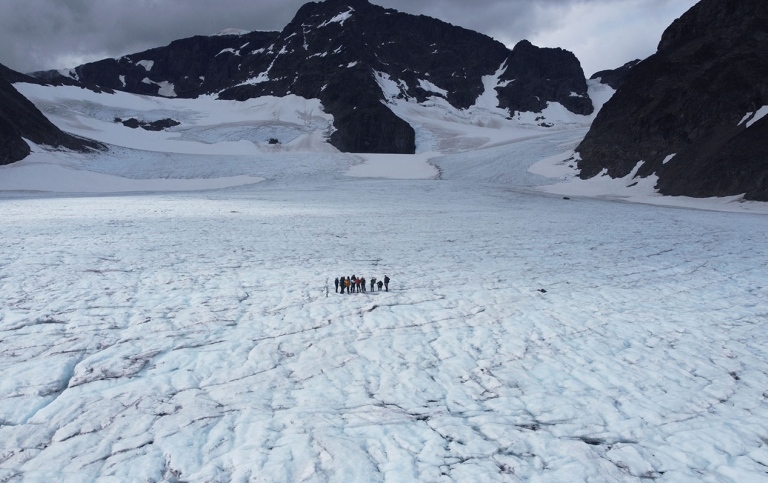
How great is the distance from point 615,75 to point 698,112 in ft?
420

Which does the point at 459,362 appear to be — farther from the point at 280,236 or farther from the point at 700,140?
the point at 700,140

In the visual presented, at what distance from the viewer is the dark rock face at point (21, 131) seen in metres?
49.6

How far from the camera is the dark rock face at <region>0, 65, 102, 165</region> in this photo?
1953 inches

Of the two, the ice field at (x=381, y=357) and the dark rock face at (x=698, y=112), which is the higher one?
the dark rock face at (x=698, y=112)

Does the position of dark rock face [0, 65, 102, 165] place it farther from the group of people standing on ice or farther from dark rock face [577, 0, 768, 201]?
dark rock face [577, 0, 768, 201]

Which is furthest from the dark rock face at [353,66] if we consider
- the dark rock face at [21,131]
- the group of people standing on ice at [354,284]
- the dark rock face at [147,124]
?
the group of people standing on ice at [354,284]

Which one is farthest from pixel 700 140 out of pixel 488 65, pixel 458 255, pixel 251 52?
pixel 251 52

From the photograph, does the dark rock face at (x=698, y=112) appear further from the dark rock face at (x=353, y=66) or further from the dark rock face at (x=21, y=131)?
the dark rock face at (x=21, y=131)

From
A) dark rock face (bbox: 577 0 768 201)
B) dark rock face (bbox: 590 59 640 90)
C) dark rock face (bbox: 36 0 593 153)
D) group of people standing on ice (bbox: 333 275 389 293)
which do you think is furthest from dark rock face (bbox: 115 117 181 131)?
dark rock face (bbox: 590 59 640 90)

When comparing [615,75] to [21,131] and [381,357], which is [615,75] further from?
[381,357]

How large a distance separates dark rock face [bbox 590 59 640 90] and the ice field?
150299 millimetres

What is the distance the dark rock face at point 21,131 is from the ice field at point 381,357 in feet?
135

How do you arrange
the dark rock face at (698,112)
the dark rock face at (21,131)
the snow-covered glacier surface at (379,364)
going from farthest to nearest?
the dark rock face at (21,131), the dark rock face at (698,112), the snow-covered glacier surface at (379,364)

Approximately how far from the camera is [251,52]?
523ft
